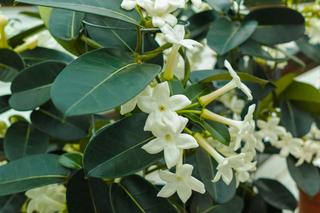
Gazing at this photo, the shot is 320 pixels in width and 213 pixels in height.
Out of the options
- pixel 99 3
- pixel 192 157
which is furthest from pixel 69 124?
pixel 99 3

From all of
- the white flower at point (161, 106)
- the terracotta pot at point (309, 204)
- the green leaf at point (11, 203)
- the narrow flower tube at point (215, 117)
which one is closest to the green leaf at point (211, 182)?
the narrow flower tube at point (215, 117)

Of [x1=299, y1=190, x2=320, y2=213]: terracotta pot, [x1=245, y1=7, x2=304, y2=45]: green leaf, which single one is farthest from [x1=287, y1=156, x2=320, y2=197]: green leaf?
[x1=245, y1=7, x2=304, y2=45]: green leaf

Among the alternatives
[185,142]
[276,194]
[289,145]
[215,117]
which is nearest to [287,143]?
[289,145]

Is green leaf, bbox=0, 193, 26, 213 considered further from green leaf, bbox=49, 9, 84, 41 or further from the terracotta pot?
the terracotta pot

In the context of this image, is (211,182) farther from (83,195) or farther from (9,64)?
(9,64)

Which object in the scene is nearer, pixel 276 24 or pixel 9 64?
pixel 9 64

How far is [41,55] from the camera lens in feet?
2.72

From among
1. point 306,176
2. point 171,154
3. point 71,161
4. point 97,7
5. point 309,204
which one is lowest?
point 309,204

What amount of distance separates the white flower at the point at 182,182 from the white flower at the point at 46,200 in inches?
9.6

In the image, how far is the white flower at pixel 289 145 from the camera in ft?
2.97

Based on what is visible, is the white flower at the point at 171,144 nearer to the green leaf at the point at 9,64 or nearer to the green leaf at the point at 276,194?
the green leaf at the point at 9,64

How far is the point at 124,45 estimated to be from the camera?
62cm

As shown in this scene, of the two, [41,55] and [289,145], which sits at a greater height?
[41,55]

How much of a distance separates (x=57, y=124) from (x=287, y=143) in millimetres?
455
